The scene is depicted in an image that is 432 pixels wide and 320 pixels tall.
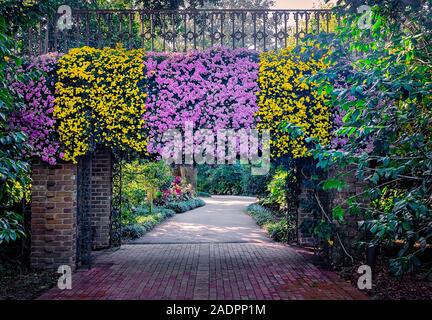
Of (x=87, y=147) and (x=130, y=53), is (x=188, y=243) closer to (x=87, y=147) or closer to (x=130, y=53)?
(x=87, y=147)

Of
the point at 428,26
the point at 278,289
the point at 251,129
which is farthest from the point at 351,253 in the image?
the point at 428,26

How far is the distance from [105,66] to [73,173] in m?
1.87

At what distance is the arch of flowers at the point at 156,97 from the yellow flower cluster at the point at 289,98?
16mm

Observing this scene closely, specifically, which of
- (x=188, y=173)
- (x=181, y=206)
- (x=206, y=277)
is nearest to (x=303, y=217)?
(x=206, y=277)

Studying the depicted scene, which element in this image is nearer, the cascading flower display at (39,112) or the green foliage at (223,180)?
the cascading flower display at (39,112)

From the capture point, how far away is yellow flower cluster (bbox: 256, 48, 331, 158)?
6.54 m

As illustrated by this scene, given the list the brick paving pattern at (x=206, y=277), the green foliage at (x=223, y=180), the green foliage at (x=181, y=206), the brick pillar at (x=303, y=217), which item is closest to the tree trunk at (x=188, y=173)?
the green foliage at (x=223, y=180)

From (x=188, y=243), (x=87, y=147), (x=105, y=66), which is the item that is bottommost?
(x=188, y=243)

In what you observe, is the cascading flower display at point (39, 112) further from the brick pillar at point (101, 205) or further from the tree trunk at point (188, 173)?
the tree trunk at point (188, 173)

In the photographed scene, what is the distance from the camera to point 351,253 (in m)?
6.89

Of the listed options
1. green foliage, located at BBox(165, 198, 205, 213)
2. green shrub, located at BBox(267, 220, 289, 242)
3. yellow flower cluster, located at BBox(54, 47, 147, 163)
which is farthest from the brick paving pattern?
green foliage, located at BBox(165, 198, 205, 213)

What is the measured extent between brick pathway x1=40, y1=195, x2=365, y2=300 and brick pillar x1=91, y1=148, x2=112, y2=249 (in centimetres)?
56

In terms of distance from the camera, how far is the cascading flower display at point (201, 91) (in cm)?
656
